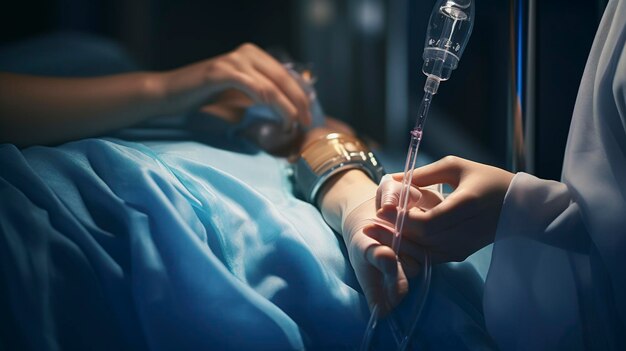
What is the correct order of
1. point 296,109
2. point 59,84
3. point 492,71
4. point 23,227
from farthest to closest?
point 492,71
point 296,109
point 59,84
point 23,227

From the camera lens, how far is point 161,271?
0.54 m

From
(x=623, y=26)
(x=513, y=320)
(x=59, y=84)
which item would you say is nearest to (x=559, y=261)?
(x=513, y=320)

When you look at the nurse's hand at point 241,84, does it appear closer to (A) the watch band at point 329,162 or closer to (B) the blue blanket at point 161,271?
(A) the watch band at point 329,162

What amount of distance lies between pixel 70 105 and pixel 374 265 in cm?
54

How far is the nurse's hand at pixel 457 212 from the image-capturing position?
0.54 m

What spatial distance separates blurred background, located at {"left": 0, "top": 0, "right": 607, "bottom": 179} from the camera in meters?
0.94

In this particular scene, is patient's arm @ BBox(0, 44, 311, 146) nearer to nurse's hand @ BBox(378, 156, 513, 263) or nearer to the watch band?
the watch band

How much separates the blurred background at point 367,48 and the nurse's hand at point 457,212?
36cm

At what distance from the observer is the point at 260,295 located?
55cm

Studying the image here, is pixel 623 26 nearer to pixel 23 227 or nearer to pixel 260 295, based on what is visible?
pixel 260 295

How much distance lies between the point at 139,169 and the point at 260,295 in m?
0.18

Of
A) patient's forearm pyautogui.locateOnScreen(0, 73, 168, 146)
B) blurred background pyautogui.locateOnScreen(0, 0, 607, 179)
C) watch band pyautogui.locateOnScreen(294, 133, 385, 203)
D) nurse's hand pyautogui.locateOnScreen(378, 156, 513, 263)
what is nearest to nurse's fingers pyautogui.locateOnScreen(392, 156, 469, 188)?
nurse's hand pyautogui.locateOnScreen(378, 156, 513, 263)

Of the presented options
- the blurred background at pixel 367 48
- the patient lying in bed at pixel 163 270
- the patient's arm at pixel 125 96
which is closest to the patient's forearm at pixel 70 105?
the patient's arm at pixel 125 96

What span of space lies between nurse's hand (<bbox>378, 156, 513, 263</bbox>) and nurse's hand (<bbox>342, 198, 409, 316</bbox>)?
3cm
